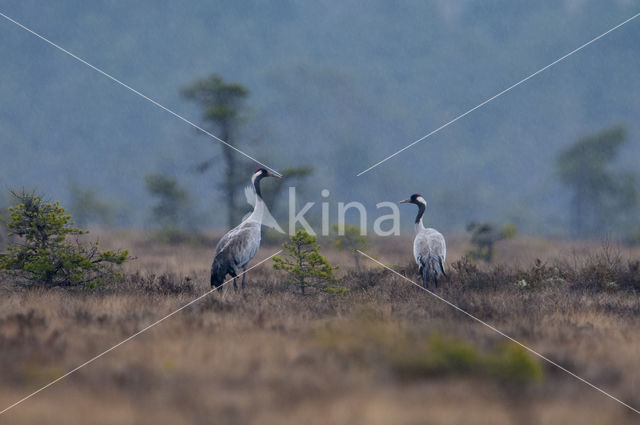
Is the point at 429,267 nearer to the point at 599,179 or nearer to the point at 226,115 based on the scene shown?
the point at 226,115

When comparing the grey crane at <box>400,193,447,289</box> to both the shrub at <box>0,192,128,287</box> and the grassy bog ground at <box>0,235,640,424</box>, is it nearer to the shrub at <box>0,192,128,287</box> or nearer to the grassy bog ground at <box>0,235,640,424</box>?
the grassy bog ground at <box>0,235,640,424</box>

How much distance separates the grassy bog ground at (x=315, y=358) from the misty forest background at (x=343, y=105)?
8.08 metres

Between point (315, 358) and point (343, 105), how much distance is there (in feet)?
219

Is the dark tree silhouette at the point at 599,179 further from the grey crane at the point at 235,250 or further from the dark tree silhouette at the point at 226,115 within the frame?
the grey crane at the point at 235,250

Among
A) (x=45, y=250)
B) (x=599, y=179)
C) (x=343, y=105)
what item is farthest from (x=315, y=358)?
(x=343, y=105)

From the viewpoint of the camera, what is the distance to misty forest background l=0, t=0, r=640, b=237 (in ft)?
145

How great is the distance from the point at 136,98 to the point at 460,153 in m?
75.3

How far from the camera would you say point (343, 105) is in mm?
72000

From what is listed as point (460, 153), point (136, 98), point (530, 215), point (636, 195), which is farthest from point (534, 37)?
point (636, 195)

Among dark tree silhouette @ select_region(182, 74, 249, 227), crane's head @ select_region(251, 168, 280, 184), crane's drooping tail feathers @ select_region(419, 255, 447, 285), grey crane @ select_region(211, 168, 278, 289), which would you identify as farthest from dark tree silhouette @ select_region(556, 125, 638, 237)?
grey crane @ select_region(211, 168, 278, 289)

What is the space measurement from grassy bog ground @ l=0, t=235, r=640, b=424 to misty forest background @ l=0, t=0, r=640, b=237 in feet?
26.5

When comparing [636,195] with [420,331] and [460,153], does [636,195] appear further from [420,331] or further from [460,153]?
[460,153]

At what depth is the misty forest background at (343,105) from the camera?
44250 mm

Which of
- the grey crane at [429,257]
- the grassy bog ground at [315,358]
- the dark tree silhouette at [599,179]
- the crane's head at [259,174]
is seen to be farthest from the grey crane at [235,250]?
the dark tree silhouette at [599,179]
